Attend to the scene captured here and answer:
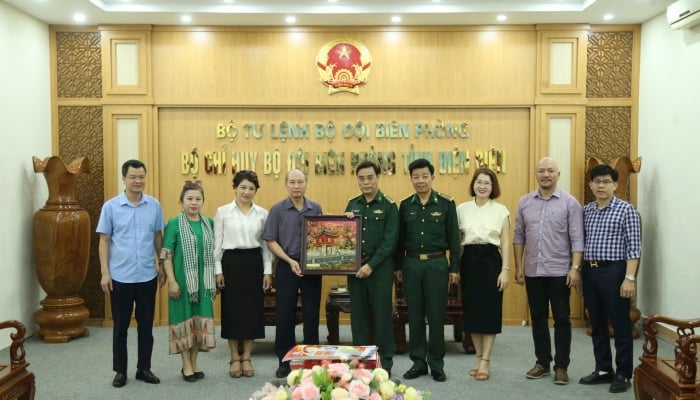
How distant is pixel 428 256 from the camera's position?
4.33 meters

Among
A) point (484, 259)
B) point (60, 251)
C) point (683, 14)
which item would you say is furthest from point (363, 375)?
point (683, 14)

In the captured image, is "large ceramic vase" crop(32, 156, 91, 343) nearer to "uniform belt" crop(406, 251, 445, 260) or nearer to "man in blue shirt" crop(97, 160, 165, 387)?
"man in blue shirt" crop(97, 160, 165, 387)

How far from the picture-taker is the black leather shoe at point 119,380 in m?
4.36

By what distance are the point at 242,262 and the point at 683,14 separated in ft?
13.1

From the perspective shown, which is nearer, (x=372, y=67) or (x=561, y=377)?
(x=561, y=377)

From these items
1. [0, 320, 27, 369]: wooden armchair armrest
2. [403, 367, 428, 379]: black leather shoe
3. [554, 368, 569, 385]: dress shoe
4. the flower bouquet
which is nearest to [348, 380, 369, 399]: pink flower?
the flower bouquet

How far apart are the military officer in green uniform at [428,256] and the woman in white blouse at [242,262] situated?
3.27 feet

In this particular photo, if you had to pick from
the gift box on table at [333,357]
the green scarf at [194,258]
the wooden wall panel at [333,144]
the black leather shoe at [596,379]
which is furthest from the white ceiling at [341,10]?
the gift box on table at [333,357]

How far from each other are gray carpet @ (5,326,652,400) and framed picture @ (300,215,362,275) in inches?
34.5

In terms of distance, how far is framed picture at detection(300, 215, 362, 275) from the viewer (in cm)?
434

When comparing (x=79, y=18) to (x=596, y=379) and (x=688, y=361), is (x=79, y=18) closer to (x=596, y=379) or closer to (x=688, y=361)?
(x=596, y=379)

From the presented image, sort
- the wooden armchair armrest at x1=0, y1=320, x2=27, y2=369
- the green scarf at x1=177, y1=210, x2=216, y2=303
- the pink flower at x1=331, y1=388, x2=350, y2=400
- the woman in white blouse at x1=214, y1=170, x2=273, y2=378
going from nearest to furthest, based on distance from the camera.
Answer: the pink flower at x1=331, y1=388, x2=350, y2=400, the wooden armchair armrest at x1=0, y1=320, x2=27, y2=369, the green scarf at x1=177, y1=210, x2=216, y2=303, the woman in white blouse at x1=214, y1=170, x2=273, y2=378

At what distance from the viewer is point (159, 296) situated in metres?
A: 6.45

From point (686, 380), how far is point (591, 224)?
1476 mm
